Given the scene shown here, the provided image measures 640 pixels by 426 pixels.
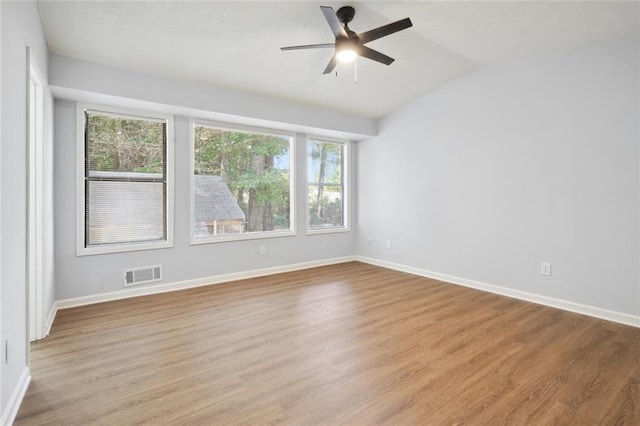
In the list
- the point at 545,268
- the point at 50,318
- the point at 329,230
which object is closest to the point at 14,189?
the point at 50,318

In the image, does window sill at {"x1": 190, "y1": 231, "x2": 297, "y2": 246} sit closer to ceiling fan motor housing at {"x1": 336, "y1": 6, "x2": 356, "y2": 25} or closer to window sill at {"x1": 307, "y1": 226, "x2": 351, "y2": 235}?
window sill at {"x1": 307, "y1": 226, "x2": 351, "y2": 235}

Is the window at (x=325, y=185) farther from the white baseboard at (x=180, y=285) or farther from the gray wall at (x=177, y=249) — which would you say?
the white baseboard at (x=180, y=285)

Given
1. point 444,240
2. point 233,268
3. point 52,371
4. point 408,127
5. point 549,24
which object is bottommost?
point 52,371

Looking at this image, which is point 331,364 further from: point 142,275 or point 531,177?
point 531,177

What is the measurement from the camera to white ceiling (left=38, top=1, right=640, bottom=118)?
2758 mm

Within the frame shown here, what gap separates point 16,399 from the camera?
70.3 inches

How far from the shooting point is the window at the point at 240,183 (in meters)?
4.40

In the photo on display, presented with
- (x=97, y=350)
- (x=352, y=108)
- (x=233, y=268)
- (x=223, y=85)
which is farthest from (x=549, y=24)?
(x=97, y=350)

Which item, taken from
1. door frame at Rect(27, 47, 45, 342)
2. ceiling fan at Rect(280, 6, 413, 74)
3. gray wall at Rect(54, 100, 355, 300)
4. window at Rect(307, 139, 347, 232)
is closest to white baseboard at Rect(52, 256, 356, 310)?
gray wall at Rect(54, 100, 355, 300)

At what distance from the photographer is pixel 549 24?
10.00 feet

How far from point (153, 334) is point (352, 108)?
4040 mm

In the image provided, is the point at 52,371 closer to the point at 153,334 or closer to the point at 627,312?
the point at 153,334

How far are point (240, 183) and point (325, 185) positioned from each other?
1.61m

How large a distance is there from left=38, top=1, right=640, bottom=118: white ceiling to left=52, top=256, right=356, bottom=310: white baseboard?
2523 millimetres
